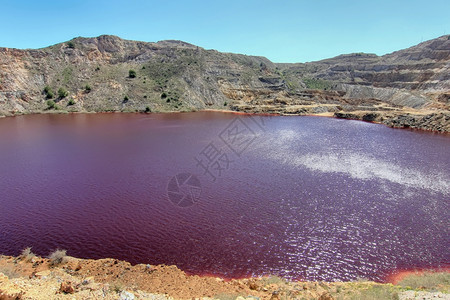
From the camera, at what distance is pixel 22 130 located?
53.3m

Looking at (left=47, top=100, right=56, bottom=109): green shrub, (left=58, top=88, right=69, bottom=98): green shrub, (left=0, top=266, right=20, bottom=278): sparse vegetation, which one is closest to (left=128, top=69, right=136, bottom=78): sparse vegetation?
(left=58, top=88, right=69, bottom=98): green shrub

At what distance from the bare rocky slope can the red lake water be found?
123 ft

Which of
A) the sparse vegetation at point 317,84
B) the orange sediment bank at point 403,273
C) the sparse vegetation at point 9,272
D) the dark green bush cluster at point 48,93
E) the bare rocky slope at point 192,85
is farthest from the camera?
the sparse vegetation at point 317,84

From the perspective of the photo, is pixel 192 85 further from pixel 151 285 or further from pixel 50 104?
pixel 151 285

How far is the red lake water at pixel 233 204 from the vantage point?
1802 cm

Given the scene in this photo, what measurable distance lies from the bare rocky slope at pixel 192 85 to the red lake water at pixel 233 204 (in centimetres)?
3743

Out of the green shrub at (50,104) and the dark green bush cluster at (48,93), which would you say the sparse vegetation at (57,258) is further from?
the dark green bush cluster at (48,93)

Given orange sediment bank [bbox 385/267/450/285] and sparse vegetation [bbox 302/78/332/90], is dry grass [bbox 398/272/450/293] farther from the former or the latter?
sparse vegetation [bbox 302/78/332/90]

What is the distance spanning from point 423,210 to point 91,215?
89.5 feet

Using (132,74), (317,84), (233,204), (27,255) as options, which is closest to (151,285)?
(27,255)

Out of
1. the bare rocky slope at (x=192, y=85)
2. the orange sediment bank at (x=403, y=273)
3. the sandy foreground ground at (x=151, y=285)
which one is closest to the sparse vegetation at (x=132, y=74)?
the bare rocky slope at (x=192, y=85)

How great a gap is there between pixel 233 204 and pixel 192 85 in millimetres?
78847

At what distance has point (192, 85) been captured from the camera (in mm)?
97562

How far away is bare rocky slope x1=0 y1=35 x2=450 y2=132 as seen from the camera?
255 feet
